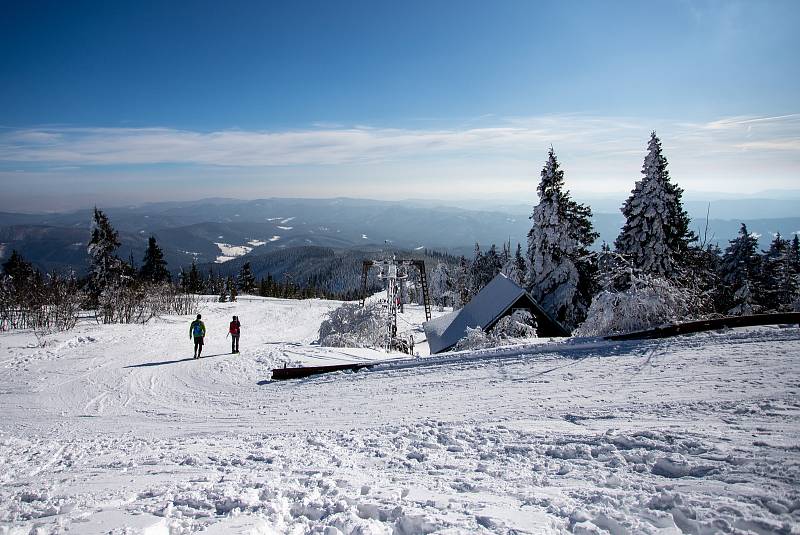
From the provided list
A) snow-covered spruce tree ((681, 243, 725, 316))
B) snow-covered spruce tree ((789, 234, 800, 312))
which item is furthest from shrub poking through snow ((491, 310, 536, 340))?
snow-covered spruce tree ((789, 234, 800, 312))

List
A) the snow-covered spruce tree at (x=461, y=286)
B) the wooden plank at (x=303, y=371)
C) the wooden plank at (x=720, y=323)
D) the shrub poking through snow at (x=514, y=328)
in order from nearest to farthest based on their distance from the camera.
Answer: the wooden plank at (x=720, y=323), the wooden plank at (x=303, y=371), the shrub poking through snow at (x=514, y=328), the snow-covered spruce tree at (x=461, y=286)

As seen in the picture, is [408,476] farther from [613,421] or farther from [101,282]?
[101,282]

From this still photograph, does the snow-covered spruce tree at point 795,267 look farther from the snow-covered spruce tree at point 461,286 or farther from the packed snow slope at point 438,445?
the snow-covered spruce tree at point 461,286

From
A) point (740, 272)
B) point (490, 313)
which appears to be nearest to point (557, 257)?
point (490, 313)

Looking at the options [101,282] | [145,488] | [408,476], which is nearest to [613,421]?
[408,476]

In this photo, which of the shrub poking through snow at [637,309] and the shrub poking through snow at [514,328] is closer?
the shrub poking through snow at [637,309]

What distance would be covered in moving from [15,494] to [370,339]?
1712cm

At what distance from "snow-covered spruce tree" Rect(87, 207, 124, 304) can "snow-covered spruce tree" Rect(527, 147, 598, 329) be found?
→ 3559 cm

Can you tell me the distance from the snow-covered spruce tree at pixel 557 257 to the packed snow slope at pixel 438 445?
13.6 metres

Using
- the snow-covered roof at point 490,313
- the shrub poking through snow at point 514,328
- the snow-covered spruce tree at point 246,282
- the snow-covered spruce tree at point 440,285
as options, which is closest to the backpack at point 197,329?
the snow-covered roof at point 490,313

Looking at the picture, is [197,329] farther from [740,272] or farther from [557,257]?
[740,272]

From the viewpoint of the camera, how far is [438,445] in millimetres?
6707

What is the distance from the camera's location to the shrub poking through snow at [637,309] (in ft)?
44.0

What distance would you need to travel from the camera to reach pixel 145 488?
223 inches
